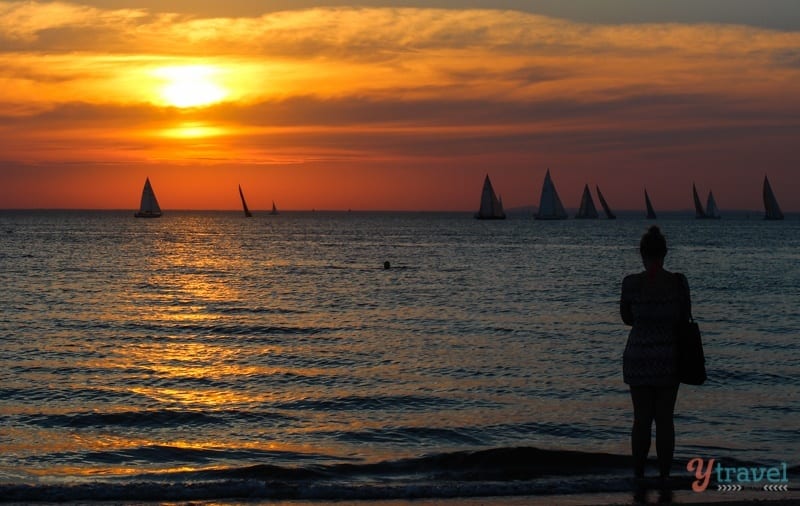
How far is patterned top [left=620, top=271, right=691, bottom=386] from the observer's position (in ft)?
30.7

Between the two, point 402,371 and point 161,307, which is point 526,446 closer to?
point 402,371

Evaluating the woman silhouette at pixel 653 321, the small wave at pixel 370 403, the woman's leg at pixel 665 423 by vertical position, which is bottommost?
the small wave at pixel 370 403

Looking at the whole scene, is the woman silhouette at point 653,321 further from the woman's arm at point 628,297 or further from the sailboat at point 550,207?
the sailboat at point 550,207

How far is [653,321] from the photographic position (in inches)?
372

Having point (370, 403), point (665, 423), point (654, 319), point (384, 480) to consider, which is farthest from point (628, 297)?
point (370, 403)

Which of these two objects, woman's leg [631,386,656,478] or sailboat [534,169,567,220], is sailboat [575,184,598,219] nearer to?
sailboat [534,169,567,220]

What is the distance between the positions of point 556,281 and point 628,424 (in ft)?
124

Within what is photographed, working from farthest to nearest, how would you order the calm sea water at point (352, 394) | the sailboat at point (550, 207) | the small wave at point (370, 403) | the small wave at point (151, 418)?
1. the sailboat at point (550, 207)
2. the small wave at point (370, 403)
3. the small wave at point (151, 418)
4. the calm sea water at point (352, 394)

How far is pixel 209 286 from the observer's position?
4950cm

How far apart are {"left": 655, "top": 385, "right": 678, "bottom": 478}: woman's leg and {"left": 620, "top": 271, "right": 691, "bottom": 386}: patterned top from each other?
158mm

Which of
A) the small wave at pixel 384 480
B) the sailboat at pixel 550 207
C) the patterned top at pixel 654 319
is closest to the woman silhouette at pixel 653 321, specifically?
the patterned top at pixel 654 319

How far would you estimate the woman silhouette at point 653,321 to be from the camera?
30.8 ft

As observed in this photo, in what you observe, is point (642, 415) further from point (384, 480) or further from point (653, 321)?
point (384, 480)

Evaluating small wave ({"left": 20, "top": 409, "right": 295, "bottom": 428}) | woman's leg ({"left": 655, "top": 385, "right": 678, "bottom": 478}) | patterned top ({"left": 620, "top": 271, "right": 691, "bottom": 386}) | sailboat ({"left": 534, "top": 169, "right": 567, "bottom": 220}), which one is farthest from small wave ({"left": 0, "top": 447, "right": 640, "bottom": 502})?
sailboat ({"left": 534, "top": 169, "right": 567, "bottom": 220})
